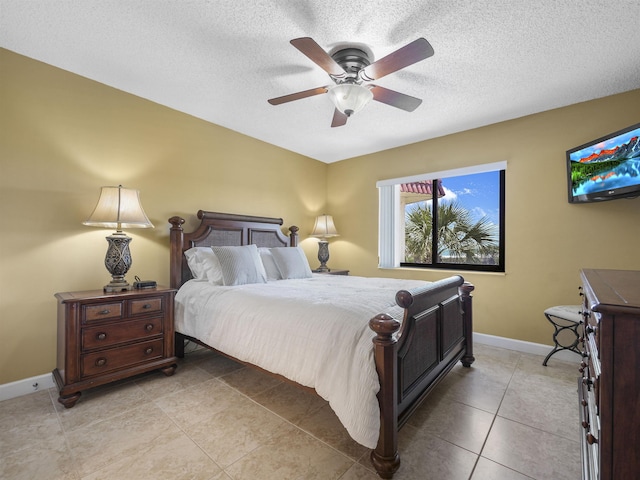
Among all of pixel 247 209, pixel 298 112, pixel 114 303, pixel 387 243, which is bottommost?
pixel 114 303

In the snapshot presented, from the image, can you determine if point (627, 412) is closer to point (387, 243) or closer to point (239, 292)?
point (239, 292)

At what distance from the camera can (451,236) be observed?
158 inches

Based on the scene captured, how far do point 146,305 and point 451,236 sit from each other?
365 centimetres

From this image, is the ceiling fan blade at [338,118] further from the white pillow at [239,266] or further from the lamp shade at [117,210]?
Answer: the lamp shade at [117,210]

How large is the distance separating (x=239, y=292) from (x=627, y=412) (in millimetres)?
2229

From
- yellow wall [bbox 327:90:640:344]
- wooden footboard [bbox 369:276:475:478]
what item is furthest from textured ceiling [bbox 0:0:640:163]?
wooden footboard [bbox 369:276:475:478]

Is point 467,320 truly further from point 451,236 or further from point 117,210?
point 117,210

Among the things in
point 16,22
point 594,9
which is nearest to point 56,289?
point 16,22

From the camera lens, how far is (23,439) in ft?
5.72

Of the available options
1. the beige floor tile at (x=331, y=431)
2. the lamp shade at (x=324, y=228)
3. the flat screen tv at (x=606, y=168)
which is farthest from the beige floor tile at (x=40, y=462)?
the flat screen tv at (x=606, y=168)

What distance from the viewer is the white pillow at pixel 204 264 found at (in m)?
2.84

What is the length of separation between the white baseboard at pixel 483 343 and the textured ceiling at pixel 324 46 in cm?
249

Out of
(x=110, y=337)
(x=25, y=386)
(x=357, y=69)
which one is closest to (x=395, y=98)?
(x=357, y=69)

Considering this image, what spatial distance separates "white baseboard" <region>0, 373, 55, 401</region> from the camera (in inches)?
86.0
